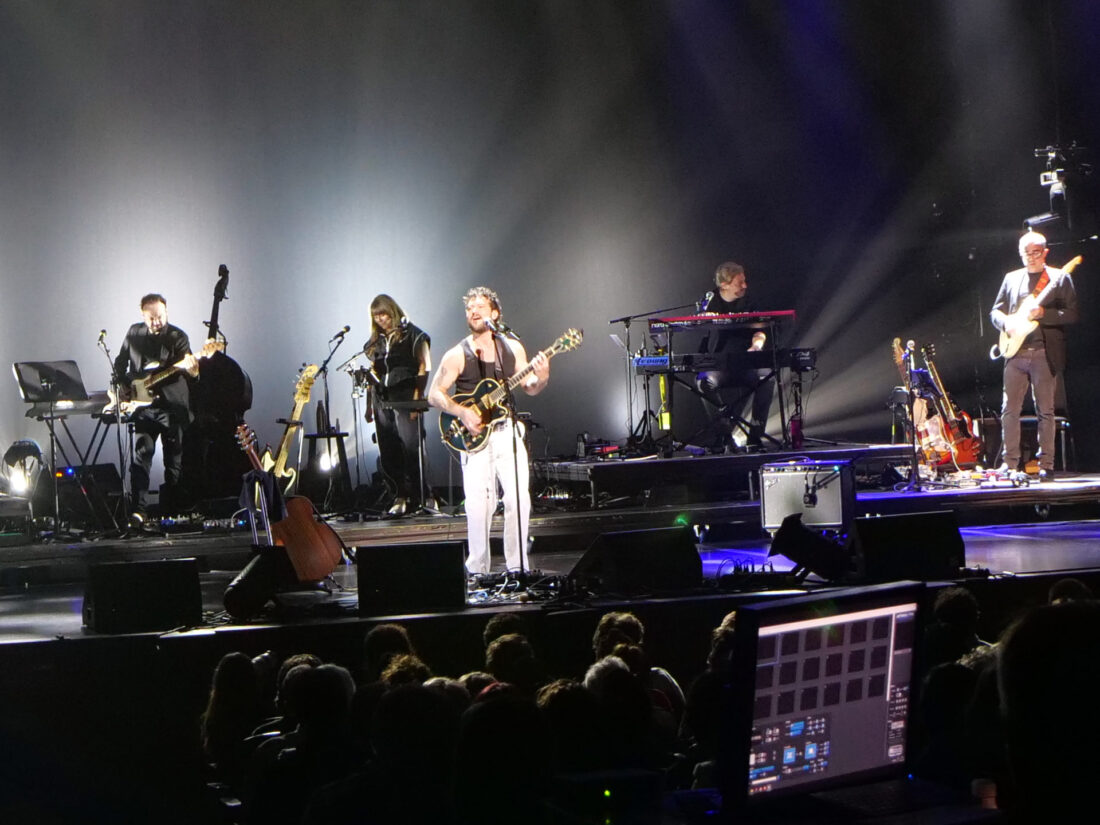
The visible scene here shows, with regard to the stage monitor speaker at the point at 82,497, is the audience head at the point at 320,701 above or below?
below

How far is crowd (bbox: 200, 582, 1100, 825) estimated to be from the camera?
1.57m

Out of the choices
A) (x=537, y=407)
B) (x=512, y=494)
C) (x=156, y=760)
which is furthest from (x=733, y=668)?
(x=537, y=407)

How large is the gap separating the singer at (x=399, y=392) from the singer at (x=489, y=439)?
3131 mm

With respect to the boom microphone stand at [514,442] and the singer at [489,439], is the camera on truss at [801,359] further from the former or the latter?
the boom microphone stand at [514,442]

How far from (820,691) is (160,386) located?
31.1 feet

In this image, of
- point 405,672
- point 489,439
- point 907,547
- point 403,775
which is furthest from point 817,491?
point 403,775

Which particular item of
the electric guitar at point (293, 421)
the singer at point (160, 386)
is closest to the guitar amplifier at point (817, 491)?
the electric guitar at point (293, 421)

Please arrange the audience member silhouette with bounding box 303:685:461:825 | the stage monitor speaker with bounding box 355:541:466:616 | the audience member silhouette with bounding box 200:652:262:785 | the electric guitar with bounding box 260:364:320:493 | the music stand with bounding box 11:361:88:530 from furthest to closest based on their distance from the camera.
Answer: the music stand with bounding box 11:361:88:530, the electric guitar with bounding box 260:364:320:493, the stage monitor speaker with bounding box 355:541:466:616, the audience member silhouette with bounding box 200:652:262:785, the audience member silhouette with bounding box 303:685:461:825

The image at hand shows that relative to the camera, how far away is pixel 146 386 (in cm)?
1080

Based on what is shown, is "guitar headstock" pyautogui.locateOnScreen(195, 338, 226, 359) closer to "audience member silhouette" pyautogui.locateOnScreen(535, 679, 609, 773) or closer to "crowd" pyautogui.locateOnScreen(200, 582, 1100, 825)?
"crowd" pyautogui.locateOnScreen(200, 582, 1100, 825)

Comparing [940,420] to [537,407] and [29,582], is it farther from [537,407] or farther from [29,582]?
[29,582]

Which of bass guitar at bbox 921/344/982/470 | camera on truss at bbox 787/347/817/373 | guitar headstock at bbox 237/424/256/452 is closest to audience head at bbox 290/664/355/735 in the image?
guitar headstock at bbox 237/424/256/452

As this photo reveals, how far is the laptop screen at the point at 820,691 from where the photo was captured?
7.64 feet

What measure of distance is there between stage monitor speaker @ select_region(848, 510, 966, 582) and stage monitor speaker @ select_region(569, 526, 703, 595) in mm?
877
